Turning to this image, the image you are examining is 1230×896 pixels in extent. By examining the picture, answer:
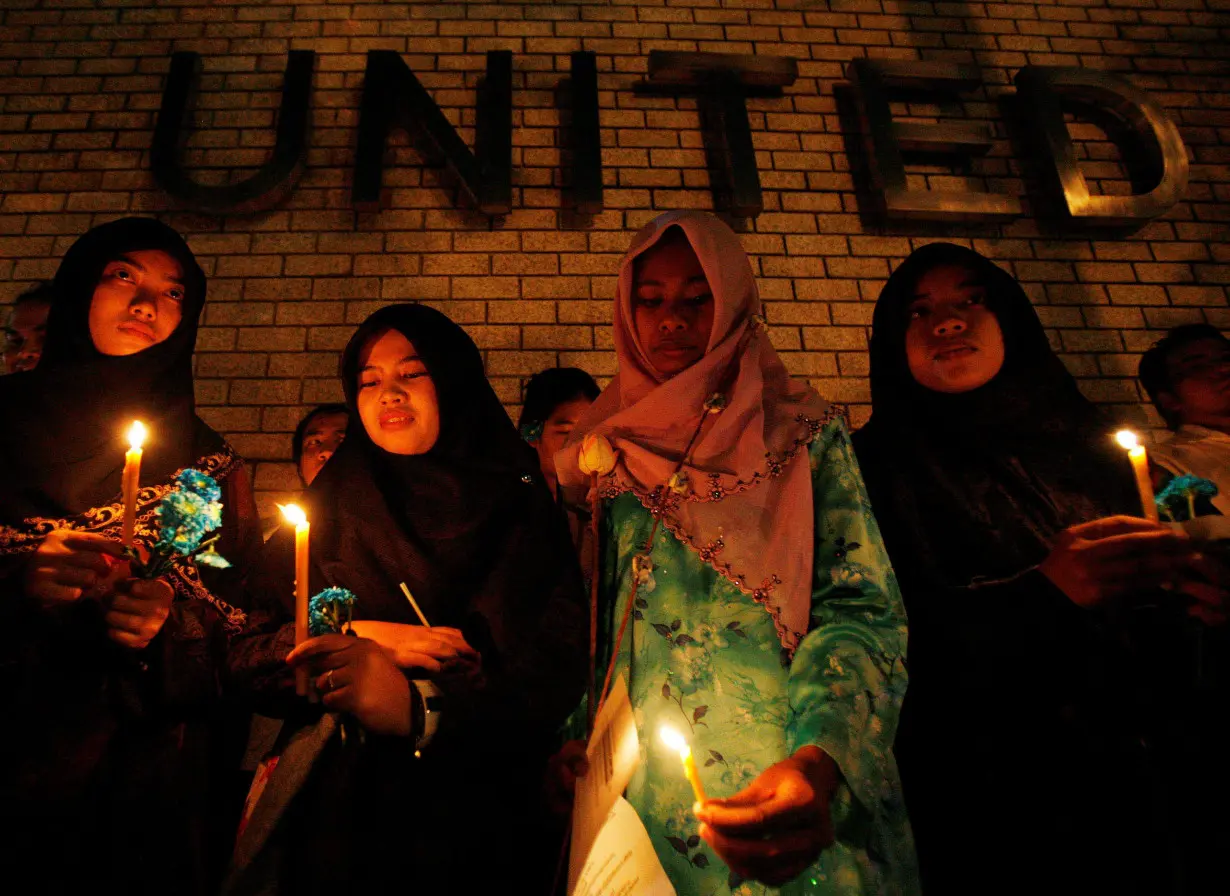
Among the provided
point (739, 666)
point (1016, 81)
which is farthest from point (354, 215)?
point (1016, 81)

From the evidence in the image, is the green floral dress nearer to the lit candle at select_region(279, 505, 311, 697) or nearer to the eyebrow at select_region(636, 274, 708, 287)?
the eyebrow at select_region(636, 274, 708, 287)

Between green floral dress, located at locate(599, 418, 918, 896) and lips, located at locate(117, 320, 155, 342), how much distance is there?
1441 mm

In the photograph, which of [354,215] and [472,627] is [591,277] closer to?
[354,215]

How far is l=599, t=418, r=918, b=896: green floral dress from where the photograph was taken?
1.26 m

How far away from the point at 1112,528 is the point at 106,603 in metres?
1.92

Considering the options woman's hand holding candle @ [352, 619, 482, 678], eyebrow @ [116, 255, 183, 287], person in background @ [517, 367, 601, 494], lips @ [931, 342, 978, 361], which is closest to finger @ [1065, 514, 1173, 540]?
lips @ [931, 342, 978, 361]

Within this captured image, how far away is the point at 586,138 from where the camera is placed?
3674mm

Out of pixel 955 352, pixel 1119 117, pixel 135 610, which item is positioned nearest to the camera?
pixel 135 610

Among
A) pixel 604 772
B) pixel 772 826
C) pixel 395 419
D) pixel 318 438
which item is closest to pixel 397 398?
pixel 395 419

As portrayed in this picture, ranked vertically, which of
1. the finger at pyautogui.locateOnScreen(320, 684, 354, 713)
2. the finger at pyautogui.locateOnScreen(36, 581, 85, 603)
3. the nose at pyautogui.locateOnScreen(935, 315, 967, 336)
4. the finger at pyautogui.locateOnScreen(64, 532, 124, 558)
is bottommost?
the finger at pyautogui.locateOnScreen(320, 684, 354, 713)

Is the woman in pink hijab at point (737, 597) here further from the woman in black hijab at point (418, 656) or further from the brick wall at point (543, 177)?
the brick wall at point (543, 177)

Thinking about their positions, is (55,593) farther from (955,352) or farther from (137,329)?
(955,352)

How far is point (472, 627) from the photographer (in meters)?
1.71

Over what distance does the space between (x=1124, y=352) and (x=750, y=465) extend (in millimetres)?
2902
